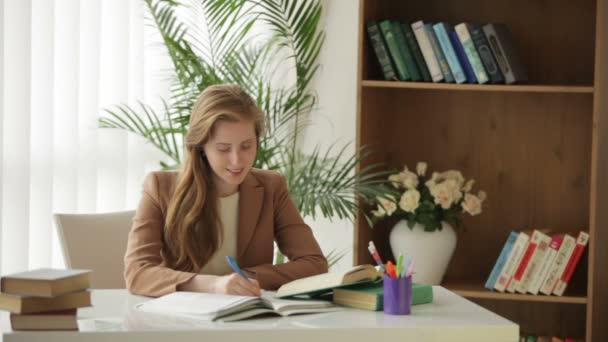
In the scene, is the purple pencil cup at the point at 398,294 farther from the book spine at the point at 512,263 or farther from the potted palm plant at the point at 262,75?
the book spine at the point at 512,263

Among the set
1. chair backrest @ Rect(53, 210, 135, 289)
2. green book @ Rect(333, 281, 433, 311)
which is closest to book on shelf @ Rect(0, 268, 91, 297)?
green book @ Rect(333, 281, 433, 311)

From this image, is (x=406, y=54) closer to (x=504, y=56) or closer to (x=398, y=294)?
(x=504, y=56)

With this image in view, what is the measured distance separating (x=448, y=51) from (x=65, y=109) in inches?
62.0

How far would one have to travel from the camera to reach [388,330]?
1.95m

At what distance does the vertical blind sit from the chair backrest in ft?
3.10

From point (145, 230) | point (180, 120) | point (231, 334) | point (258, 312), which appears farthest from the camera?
point (180, 120)

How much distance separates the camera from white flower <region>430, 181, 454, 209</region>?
3.70 m

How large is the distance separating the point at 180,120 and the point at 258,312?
201 centimetres

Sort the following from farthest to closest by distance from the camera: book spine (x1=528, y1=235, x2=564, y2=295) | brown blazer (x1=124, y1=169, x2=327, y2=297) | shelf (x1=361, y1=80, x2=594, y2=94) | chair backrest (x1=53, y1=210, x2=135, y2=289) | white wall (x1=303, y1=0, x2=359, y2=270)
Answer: white wall (x1=303, y1=0, x2=359, y2=270) → book spine (x1=528, y1=235, x2=564, y2=295) → shelf (x1=361, y1=80, x2=594, y2=94) → chair backrest (x1=53, y1=210, x2=135, y2=289) → brown blazer (x1=124, y1=169, x2=327, y2=297)

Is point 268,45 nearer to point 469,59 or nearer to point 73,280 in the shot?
point 469,59

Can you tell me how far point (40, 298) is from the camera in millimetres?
2010

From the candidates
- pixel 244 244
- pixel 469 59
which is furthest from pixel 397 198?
pixel 244 244

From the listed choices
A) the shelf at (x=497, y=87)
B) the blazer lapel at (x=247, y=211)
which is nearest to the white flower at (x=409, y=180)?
the shelf at (x=497, y=87)

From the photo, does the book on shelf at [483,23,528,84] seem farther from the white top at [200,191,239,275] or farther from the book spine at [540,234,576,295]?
the white top at [200,191,239,275]
